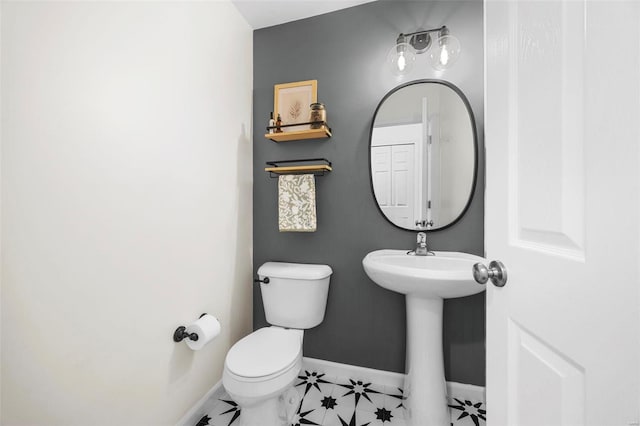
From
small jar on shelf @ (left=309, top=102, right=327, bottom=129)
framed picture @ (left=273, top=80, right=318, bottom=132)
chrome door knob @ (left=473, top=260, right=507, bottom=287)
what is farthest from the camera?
framed picture @ (left=273, top=80, right=318, bottom=132)

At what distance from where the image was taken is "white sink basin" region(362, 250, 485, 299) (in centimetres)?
106

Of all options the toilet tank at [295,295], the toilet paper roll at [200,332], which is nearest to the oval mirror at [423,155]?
the toilet tank at [295,295]

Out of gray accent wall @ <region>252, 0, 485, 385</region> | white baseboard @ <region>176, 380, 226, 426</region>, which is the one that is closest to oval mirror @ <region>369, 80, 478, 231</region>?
gray accent wall @ <region>252, 0, 485, 385</region>

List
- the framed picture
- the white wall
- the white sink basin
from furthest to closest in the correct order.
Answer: the framed picture < the white sink basin < the white wall

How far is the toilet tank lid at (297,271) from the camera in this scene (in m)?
1.53

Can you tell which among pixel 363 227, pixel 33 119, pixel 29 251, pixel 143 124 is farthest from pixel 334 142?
pixel 29 251

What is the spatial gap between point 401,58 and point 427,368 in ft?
5.40

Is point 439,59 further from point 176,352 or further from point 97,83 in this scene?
point 176,352

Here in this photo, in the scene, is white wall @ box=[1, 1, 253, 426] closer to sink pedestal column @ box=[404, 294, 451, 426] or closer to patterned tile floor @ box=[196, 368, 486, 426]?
patterned tile floor @ box=[196, 368, 486, 426]

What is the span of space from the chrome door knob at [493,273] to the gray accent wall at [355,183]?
35.0 inches

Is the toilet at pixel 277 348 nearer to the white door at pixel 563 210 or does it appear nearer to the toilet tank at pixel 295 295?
the toilet tank at pixel 295 295

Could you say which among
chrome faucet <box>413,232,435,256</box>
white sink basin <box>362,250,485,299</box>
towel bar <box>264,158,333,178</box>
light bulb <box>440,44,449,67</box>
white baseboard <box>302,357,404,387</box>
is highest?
light bulb <box>440,44,449,67</box>

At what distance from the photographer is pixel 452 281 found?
41.4 inches

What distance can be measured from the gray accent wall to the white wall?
394 mm
